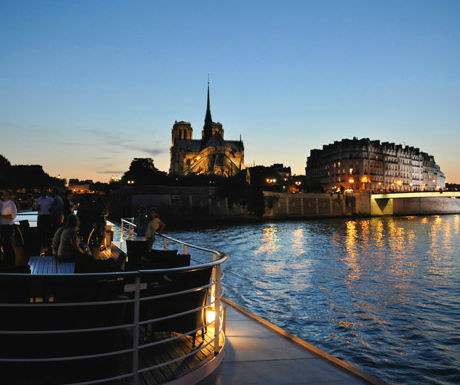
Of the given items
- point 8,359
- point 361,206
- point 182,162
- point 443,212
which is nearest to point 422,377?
point 8,359

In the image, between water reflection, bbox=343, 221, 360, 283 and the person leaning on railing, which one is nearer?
the person leaning on railing

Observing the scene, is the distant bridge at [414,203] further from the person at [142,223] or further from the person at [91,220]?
the person at [91,220]

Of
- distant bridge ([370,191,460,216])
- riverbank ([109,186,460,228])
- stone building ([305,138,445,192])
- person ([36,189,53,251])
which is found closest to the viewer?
person ([36,189,53,251])

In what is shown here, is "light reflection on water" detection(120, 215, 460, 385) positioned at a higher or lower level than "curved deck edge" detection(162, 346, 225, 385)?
lower

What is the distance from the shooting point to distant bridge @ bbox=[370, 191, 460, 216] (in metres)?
82.8

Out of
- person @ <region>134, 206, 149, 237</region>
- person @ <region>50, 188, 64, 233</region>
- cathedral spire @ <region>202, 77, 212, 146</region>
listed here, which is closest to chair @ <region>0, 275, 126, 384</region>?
person @ <region>134, 206, 149, 237</region>

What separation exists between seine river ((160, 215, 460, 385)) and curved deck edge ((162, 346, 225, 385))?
539 centimetres

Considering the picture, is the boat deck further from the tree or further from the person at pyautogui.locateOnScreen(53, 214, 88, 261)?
the tree

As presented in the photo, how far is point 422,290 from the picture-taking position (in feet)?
59.4

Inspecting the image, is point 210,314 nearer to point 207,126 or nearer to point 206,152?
point 206,152

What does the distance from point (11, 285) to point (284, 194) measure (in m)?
79.0

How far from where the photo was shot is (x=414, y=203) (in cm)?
10325

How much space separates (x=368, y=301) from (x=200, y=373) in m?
12.6

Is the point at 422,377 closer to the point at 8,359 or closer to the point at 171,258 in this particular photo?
the point at 171,258
